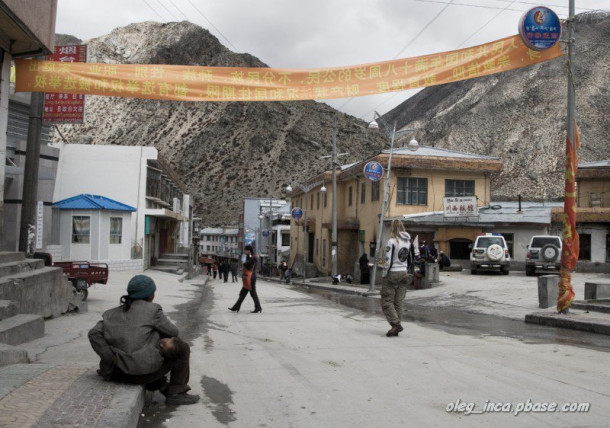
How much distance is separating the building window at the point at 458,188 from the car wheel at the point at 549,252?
10016 mm

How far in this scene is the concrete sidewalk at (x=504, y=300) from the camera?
11.3m

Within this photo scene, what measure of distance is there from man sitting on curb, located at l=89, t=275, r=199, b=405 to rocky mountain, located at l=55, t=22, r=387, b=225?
94.2 m

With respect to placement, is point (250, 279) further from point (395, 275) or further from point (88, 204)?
point (88, 204)

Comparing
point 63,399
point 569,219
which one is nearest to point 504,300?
point 569,219

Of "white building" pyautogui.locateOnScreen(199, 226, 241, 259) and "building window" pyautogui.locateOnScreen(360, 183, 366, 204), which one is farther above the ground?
"building window" pyautogui.locateOnScreen(360, 183, 366, 204)

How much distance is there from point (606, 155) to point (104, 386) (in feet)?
415

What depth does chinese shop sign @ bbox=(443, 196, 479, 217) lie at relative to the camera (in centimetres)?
3175

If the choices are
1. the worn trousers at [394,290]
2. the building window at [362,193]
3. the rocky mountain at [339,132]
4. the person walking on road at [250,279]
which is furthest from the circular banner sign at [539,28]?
the rocky mountain at [339,132]

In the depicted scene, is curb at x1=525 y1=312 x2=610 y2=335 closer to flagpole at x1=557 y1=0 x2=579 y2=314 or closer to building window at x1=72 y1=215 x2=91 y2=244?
flagpole at x1=557 y1=0 x2=579 y2=314

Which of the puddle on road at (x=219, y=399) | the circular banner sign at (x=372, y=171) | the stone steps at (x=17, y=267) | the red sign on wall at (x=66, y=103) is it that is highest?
the red sign on wall at (x=66, y=103)

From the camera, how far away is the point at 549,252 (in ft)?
81.9

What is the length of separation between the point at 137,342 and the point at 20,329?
11.5ft

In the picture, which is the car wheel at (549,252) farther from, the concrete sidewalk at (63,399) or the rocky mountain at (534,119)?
the rocky mountain at (534,119)

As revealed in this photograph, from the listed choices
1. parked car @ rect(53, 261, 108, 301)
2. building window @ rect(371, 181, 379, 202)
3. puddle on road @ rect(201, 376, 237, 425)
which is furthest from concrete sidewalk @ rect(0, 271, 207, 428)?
building window @ rect(371, 181, 379, 202)
